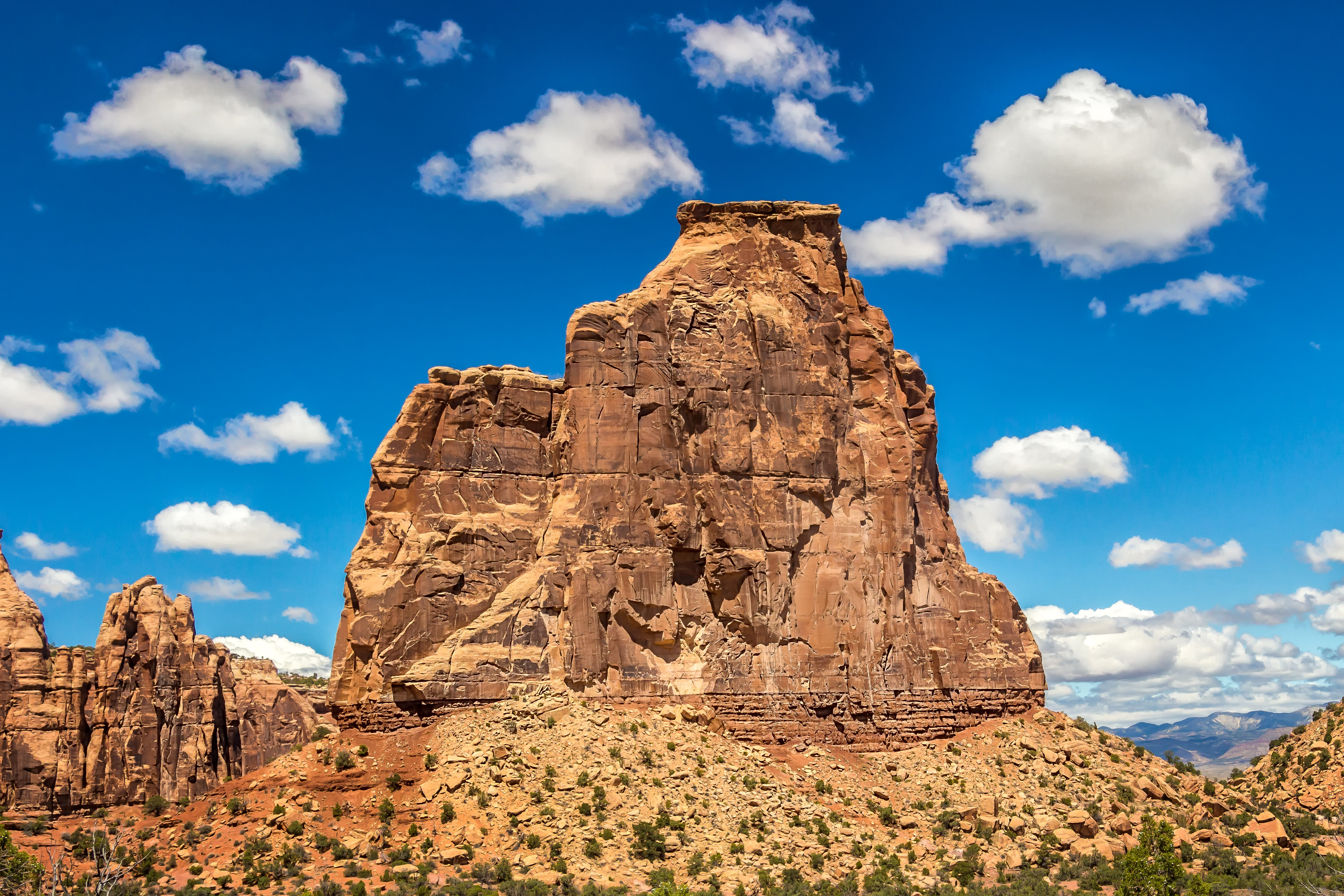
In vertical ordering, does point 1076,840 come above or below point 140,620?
below

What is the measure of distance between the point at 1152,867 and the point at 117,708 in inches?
2820

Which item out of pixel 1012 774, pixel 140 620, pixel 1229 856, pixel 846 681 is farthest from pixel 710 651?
pixel 140 620

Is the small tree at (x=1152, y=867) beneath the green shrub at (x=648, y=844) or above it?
A: beneath

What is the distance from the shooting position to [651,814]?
54.6m

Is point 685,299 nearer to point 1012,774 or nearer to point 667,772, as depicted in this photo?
point 667,772

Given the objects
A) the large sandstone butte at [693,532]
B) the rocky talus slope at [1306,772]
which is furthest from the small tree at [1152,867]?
the rocky talus slope at [1306,772]

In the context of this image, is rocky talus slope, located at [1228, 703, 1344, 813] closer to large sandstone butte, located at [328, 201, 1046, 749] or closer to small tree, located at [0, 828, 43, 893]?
large sandstone butte, located at [328, 201, 1046, 749]

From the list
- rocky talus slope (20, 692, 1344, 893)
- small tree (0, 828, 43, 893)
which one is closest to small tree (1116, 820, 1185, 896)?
rocky talus slope (20, 692, 1344, 893)

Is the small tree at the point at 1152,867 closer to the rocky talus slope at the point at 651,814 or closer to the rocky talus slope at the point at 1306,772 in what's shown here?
the rocky talus slope at the point at 651,814

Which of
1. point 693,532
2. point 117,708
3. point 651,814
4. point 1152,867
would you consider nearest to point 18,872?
point 651,814

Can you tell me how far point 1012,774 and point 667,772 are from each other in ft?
59.0

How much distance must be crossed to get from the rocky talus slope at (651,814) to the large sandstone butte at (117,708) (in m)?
31.3

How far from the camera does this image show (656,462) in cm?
6412

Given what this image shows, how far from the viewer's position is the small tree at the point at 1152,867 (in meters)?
51.8
